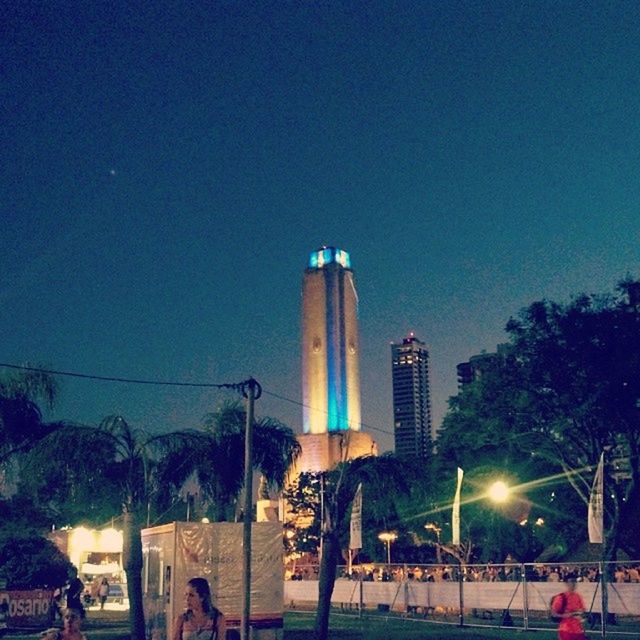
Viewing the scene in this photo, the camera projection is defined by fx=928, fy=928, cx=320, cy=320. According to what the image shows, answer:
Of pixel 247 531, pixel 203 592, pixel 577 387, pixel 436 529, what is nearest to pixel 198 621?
pixel 203 592

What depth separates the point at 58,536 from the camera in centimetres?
5659

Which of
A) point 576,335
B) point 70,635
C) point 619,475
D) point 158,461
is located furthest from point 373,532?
point 70,635

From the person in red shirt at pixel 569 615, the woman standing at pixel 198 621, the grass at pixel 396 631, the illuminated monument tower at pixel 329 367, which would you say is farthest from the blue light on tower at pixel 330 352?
the woman standing at pixel 198 621

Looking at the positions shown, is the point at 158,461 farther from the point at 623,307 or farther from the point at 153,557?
the point at 623,307

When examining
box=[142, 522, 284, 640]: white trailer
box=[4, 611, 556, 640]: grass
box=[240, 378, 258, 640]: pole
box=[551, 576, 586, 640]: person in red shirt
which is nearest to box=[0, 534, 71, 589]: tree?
box=[4, 611, 556, 640]: grass

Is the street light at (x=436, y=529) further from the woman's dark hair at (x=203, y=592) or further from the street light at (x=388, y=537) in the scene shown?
the woman's dark hair at (x=203, y=592)

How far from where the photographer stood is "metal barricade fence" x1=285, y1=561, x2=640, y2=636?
2761 cm

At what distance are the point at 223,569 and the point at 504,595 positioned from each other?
12.8 metres

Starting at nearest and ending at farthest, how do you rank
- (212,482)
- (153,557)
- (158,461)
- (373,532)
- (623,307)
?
(153,557)
(158,461)
(212,482)
(623,307)
(373,532)

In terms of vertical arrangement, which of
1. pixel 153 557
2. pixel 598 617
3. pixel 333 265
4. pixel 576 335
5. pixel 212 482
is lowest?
pixel 598 617

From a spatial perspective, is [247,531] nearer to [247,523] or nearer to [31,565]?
[247,523]

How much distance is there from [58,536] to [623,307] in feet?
119

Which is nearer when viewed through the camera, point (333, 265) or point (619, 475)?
point (619, 475)

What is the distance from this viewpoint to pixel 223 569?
21062mm
